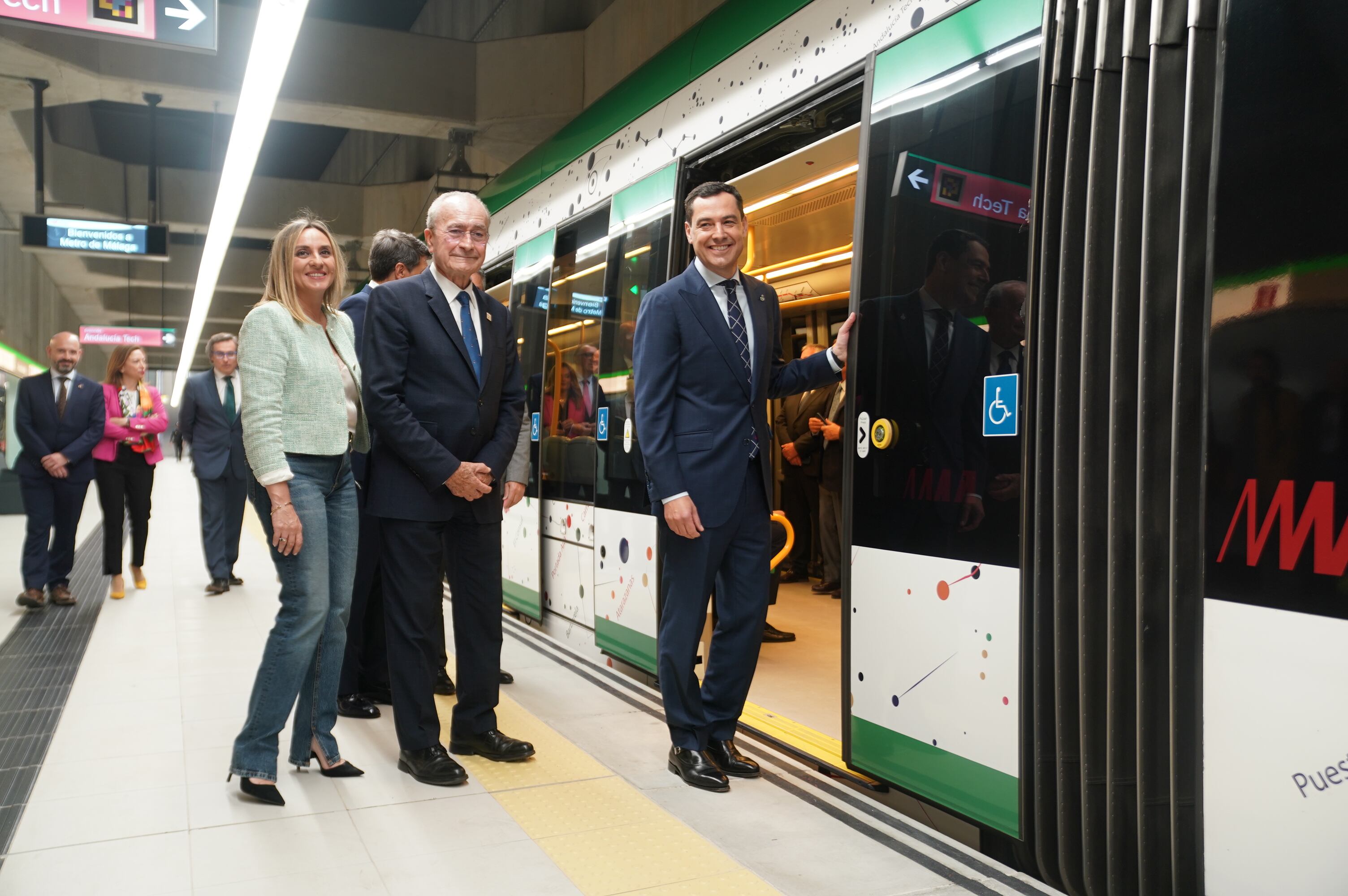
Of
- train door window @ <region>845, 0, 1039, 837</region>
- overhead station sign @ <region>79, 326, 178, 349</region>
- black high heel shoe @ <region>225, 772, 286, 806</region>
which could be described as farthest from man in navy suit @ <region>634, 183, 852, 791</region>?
overhead station sign @ <region>79, 326, 178, 349</region>

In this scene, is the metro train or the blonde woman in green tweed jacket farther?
the blonde woman in green tweed jacket

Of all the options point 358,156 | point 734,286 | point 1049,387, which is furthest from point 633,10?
point 358,156

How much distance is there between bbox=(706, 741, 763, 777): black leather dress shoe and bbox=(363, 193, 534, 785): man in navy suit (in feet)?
1.82

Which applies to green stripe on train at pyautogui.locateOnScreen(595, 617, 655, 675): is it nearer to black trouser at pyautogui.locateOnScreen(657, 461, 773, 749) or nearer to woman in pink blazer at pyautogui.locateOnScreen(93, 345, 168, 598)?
black trouser at pyautogui.locateOnScreen(657, 461, 773, 749)

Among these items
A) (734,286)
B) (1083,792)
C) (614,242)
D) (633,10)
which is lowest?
(1083,792)

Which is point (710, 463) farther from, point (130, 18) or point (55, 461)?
point (55, 461)

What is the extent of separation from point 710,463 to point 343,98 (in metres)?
5.99

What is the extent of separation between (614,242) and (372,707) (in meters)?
2.10

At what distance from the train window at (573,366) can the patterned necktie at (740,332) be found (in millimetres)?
1505

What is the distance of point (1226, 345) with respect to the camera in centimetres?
170

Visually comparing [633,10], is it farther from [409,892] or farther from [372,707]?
[409,892]

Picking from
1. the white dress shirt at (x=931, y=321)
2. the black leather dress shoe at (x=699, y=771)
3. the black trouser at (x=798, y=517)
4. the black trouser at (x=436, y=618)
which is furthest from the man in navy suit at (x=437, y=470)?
the black trouser at (x=798, y=517)

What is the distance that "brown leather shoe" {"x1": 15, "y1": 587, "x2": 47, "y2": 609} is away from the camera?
5.79 m

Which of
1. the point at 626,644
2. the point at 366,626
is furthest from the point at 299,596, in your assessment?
the point at 626,644
